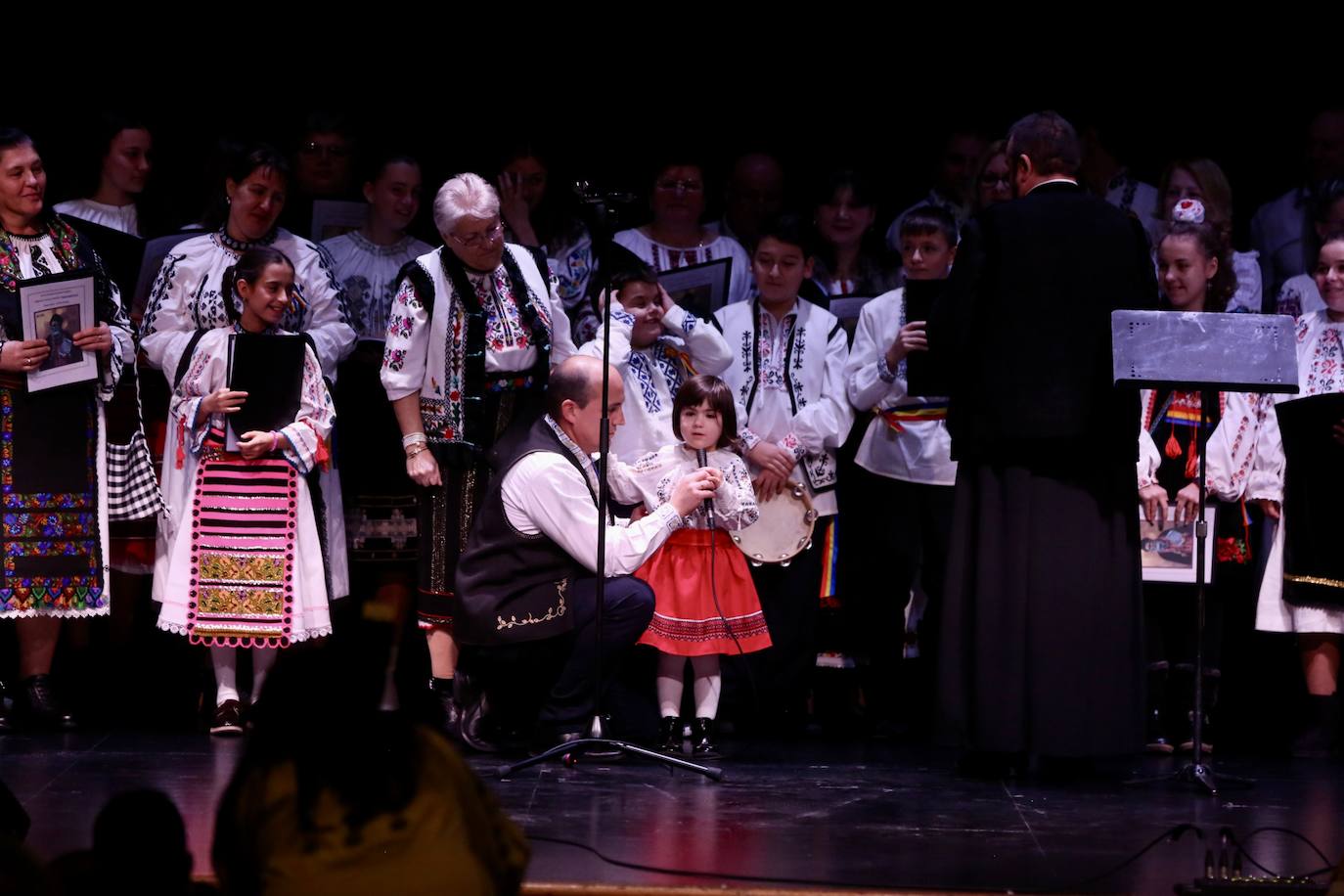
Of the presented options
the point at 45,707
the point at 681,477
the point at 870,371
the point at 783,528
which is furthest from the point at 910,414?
the point at 45,707

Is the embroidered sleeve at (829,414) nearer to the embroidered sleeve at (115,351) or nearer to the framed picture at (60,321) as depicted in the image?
the embroidered sleeve at (115,351)

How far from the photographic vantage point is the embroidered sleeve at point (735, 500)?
18.3 ft

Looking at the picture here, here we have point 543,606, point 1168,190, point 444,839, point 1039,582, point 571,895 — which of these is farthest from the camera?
point 1168,190

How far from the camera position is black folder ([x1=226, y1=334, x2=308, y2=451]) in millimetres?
5812

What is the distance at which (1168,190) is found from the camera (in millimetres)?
6383

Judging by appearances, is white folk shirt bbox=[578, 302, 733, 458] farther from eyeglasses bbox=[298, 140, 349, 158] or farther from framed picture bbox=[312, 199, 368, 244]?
eyeglasses bbox=[298, 140, 349, 158]

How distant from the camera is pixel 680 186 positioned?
22.1ft

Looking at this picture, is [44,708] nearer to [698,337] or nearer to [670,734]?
[670,734]

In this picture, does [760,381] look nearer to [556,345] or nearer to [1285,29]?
[556,345]

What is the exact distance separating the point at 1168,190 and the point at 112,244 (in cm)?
368

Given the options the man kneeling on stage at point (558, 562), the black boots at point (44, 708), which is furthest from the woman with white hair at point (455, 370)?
the black boots at point (44, 708)

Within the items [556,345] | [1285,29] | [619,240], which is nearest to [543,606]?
[556,345]

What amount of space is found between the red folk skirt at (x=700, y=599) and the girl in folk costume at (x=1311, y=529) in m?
1.76

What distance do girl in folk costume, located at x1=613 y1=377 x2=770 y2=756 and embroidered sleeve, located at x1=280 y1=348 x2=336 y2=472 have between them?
991 mm
